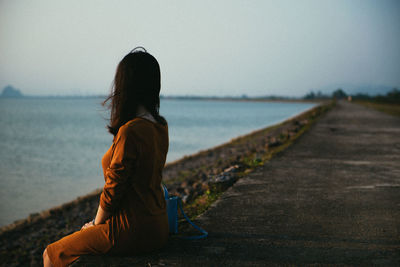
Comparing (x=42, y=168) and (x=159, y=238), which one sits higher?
(x=159, y=238)

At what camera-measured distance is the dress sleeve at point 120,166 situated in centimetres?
246

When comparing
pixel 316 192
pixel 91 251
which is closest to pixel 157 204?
pixel 91 251

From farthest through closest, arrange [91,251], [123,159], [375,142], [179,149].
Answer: [179,149] → [375,142] → [91,251] → [123,159]

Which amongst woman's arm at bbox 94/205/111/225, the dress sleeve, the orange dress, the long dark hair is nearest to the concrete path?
the orange dress

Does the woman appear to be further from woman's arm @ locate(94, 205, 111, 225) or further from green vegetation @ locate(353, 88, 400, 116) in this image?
green vegetation @ locate(353, 88, 400, 116)

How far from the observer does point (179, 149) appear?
23734 mm

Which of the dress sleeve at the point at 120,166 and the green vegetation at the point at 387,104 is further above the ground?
the green vegetation at the point at 387,104

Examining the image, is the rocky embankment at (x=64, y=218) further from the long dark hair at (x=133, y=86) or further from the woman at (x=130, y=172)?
the long dark hair at (x=133, y=86)

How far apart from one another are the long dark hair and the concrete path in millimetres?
1285

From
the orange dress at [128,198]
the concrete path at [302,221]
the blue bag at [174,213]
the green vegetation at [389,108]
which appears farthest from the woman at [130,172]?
the green vegetation at [389,108]

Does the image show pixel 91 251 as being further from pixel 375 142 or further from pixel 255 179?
pixel 375 142

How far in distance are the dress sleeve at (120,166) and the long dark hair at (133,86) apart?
0.15m

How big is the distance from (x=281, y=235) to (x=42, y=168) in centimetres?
1735

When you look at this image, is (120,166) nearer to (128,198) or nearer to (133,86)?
(128,198)
